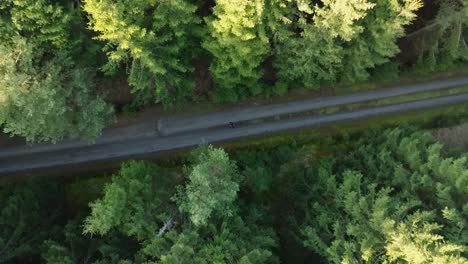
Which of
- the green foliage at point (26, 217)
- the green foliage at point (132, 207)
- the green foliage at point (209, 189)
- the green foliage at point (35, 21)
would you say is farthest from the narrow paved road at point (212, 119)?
the green foliage at point (35, 21)

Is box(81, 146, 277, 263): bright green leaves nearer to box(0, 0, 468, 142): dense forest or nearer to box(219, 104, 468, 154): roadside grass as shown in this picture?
box(0, 0, 468, 142): dense forest

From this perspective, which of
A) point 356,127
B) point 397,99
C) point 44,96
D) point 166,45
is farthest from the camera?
point 397,99

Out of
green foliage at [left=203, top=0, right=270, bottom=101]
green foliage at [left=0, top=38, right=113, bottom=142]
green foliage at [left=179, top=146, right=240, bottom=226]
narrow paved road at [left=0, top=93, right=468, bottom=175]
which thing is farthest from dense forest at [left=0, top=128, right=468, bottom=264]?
green foliage at [left=203, top=0, right=270, bottom=101]

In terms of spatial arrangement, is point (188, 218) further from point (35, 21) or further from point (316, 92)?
point (316, 92)

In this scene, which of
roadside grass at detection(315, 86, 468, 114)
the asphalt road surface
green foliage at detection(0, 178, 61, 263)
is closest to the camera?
green foliage at detection(0, 178, 61, 263)

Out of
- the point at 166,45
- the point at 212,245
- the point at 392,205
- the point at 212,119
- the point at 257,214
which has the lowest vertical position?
the point at 257,214

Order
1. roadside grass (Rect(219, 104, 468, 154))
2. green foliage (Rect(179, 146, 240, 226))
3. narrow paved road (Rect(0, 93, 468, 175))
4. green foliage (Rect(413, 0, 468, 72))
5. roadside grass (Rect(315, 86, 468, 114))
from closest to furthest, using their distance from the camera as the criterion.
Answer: green foliage (Rect(179, 146, 240, 226))
green foliage (Rect(413, 0, 468, 72))
narrow paved road (Rect(0, 93, 468, 175))
roadside grass (Rect(219, 104, 468, 154))
roadside grass (Rect(315, 86, 468, 114))

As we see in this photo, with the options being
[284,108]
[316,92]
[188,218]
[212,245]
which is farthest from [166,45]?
[316,92]

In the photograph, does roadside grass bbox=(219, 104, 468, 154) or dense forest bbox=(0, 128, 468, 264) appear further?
roadside grass bbox=(219, 104, 468, 154)
